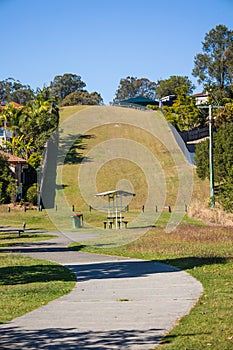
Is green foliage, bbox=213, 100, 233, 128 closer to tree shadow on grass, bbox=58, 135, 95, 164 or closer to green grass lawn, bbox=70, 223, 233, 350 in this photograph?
tree shadow on grass, bbox=58, 135, 95, 164

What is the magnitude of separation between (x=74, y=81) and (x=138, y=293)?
469ft

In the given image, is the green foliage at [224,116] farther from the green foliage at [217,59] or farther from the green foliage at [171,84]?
the green foliage at [171,84]

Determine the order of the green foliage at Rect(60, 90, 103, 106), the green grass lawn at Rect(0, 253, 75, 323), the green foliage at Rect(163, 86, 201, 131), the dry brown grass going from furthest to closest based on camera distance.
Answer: the green foliage at Rect(60, 90, 103, 106) < the green foliage at Rect(163, 86, 201, 131) < the dry brown grass < the green grass lawn at Rect(0, 253, 75, 323)

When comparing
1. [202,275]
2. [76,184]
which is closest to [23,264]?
[202,275]

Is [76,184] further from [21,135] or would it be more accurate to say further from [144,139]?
[144,139]

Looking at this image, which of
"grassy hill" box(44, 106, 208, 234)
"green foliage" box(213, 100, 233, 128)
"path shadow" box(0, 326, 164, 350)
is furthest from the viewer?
"green foliage" box(213, 100, 233, 128)

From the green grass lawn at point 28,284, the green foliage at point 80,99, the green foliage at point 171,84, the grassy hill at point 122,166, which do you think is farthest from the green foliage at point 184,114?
the green grass lawn at point 28,284

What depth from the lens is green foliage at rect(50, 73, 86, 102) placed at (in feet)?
502


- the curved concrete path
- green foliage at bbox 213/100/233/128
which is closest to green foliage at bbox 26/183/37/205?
green foliage at bbox 213/100/233/128

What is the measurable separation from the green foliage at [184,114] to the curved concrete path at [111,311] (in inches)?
2438

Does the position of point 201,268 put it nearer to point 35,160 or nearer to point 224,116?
point 35,160

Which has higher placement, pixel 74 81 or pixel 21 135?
pixel 74 81

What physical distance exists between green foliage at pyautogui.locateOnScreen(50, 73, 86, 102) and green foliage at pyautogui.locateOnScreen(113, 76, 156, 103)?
439 inches

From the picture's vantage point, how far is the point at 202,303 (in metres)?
11.2
